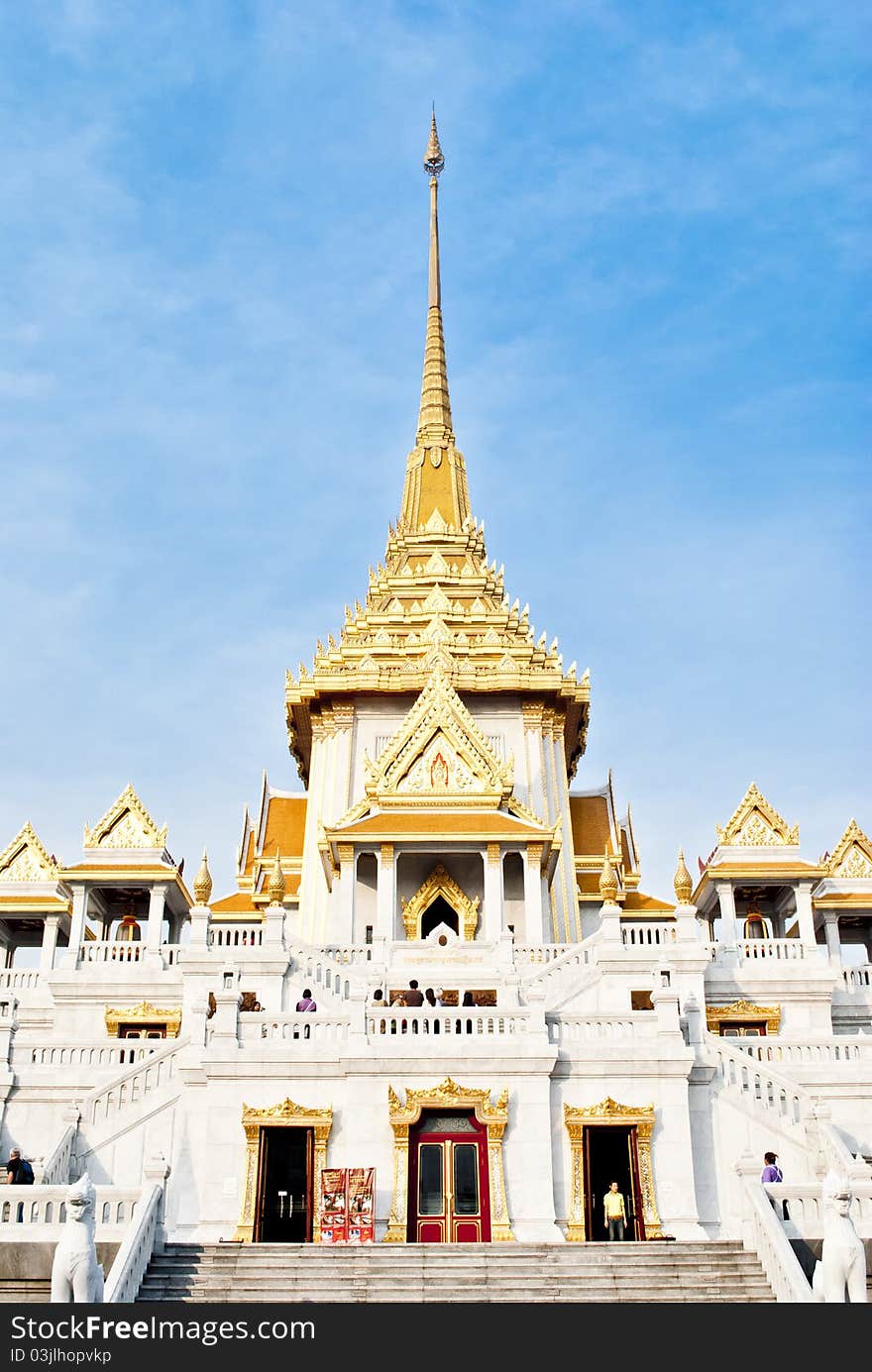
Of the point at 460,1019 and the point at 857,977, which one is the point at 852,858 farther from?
the point at 460,1019

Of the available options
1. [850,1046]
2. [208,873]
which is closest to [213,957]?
[208,873]

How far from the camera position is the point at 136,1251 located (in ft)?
57.6

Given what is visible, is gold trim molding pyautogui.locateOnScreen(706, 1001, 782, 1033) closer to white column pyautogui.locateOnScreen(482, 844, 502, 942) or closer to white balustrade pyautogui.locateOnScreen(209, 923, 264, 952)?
white column pyautogui.locateOnScreen(482, 844, 502, 942)

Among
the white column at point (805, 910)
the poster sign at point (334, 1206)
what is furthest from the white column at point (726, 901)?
→ the poster sign at point (334, 1206)

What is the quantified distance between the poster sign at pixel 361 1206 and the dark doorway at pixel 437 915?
1611 cm

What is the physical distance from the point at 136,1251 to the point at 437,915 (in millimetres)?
20265

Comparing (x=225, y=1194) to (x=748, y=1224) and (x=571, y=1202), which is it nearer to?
(x=571, y=1202)

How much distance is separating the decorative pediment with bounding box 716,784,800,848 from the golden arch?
6.68m

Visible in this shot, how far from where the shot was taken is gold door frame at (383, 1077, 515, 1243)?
2131 cm

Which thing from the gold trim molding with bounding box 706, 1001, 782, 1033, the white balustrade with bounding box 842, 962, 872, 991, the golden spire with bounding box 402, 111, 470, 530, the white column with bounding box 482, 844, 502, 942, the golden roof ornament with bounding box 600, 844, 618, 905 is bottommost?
the gold trim molding with bounding box 706, 1001, 782, 1033

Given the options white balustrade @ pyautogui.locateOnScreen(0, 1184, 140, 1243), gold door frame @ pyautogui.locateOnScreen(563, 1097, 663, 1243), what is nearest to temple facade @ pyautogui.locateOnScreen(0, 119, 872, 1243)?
gold door frame @ pyautogui.locateOnScreen(563, 1097, 663, 1243)

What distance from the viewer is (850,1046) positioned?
82.3ft

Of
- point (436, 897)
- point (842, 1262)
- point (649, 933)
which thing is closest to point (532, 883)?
point (436, 897)
